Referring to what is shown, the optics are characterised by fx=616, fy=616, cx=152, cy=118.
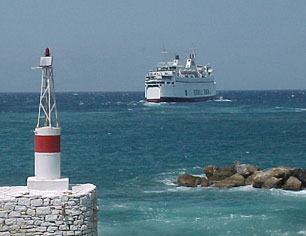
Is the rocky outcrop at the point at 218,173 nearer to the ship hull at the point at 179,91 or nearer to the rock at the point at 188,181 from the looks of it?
the rock at the point at 188,181

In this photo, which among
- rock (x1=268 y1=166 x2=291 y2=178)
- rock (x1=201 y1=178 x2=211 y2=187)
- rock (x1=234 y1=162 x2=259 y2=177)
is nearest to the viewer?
rock (x1=268 y1=166 x2=291 y2=178)

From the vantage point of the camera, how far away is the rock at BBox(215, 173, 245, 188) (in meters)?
28.4

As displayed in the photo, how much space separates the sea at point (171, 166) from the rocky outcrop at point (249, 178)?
547mm

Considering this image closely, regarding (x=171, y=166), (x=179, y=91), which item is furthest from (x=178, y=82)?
(x=171, y=166)

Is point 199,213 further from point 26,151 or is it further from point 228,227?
point 26,151

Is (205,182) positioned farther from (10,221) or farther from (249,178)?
(10,221)

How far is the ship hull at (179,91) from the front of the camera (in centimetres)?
11844

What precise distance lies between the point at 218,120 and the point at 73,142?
97.9 ft

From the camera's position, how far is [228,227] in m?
20.8

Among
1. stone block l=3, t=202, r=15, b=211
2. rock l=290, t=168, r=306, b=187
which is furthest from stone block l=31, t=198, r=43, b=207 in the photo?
rock l=290, t=168, r=306, b=187

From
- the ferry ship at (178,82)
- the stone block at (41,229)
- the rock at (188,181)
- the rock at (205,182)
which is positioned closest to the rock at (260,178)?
the rock at (205,182)

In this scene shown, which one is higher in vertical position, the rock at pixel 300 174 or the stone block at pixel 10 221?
the stone block at pixel 10 221

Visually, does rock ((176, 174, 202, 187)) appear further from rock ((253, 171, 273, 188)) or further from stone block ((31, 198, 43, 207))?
stone block ((31, 198, 43, 207))

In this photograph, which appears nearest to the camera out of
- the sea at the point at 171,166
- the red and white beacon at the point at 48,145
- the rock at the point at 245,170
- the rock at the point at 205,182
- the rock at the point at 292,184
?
the red and white beacon at the point at 48,145
